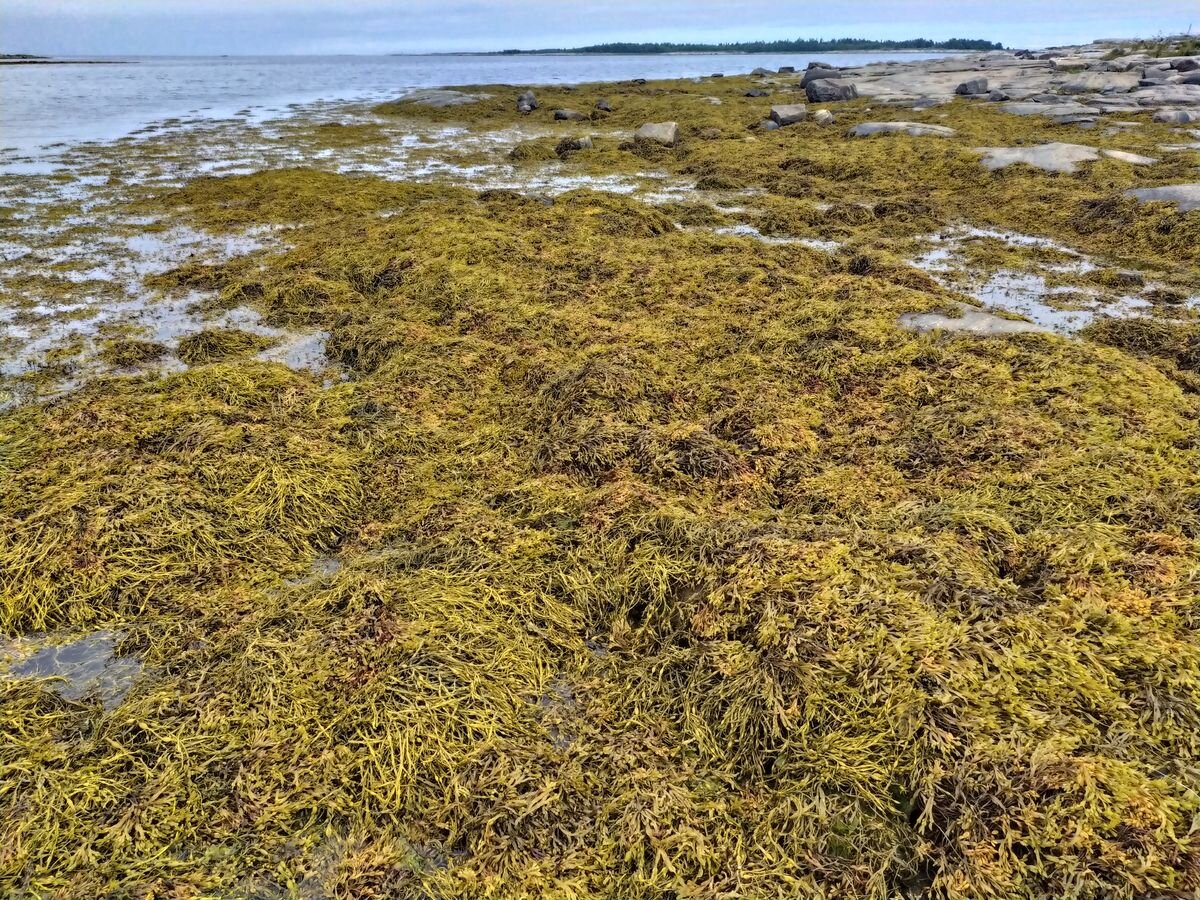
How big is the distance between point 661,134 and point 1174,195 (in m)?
11.9

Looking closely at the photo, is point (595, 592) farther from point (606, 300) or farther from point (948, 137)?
point (948, 137)

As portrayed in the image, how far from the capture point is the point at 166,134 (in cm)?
2147

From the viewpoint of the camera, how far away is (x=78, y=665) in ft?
9.74

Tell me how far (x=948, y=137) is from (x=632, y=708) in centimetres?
1686

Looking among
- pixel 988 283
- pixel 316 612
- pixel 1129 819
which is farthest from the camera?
pixel 988 283

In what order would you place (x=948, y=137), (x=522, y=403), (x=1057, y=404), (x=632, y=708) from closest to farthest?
(x=632, y=708) < (x=1057, y=404) < (x=522, y=403) < (x=948, y=137)

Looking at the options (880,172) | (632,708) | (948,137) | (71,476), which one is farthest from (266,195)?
(948,137)

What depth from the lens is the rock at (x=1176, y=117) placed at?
1661 cm

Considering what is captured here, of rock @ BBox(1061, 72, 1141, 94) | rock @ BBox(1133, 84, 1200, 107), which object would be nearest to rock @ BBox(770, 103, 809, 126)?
rock @ BBox(1133, 84, 1200, 107)

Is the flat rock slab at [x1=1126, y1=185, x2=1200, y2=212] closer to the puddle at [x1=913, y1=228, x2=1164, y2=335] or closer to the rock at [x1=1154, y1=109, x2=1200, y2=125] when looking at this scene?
the puddle at [x1=913, y1=228, x2=1164, y2=335]

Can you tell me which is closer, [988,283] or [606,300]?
[606,300]

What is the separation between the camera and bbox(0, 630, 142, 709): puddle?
111 inches

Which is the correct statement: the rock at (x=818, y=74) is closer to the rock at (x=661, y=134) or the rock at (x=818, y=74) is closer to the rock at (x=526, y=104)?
the rock at (x=526, y=104)

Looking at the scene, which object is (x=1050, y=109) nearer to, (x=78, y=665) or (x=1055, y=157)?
(x=1055, y=157)
